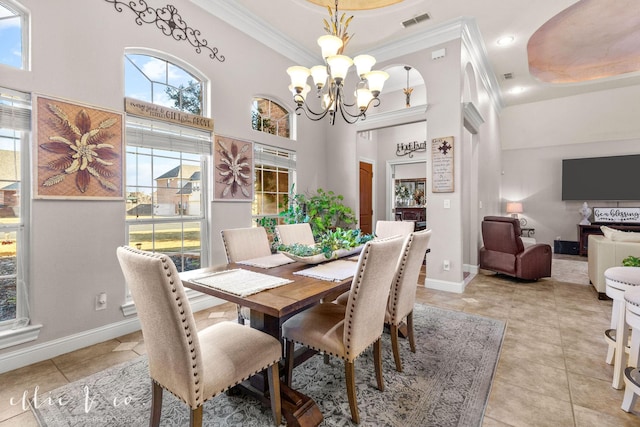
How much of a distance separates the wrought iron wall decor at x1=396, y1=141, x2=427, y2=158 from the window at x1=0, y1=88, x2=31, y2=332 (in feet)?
20.9

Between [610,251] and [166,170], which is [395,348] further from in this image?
[610,251]

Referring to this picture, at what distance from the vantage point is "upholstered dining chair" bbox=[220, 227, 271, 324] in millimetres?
2406

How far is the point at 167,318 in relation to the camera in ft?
3.83

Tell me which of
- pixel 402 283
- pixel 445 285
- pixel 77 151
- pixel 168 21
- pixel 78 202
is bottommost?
pixel 445 285

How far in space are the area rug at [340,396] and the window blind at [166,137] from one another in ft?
6.19

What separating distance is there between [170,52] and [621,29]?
627 centimetres

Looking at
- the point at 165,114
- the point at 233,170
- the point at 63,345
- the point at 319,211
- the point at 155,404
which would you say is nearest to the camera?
the point at 155,404

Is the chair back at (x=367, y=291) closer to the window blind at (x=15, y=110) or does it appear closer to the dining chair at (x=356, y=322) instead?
the dining chair at (x=356, y=322)

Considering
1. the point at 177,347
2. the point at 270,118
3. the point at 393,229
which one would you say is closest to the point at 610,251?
the point at 393,229

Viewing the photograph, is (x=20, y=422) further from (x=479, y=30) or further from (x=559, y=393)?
(x=479, y=30)

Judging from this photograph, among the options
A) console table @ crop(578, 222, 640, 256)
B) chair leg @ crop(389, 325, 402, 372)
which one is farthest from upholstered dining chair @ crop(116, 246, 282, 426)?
console table @ crop(578, 222, 640, 256)

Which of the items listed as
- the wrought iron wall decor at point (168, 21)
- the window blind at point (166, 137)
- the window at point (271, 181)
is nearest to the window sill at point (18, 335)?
the window blind at point (166, 137)

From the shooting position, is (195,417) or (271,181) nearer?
(195,417)

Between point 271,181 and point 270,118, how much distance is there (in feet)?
2.89
